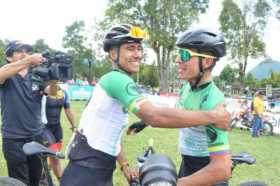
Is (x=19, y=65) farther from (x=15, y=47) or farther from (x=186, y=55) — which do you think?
(x=186, y=55)

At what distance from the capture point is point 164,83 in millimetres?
48250

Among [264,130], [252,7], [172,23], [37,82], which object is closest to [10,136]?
[37,82]

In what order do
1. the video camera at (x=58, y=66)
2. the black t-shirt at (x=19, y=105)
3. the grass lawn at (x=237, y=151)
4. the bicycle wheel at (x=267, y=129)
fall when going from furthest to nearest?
the bicycle wheel at (x=267, y=129) → the grass lawn at (x=237, y=151) → the black t-shirt at (x=19, y=105) → the video camera at (x=58, y=66)

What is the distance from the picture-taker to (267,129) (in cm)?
2006

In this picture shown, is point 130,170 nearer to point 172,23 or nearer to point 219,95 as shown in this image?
point 219,95

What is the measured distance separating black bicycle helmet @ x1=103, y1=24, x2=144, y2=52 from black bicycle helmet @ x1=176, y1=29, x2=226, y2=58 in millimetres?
283

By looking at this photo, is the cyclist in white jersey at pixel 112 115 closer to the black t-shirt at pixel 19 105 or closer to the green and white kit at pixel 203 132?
the green and white kit at pixel 203 132

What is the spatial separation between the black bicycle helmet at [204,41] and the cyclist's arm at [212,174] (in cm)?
68

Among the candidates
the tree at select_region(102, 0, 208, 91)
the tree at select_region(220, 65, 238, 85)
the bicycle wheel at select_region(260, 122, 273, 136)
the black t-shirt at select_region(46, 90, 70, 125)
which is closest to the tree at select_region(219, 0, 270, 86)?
the tree at select_region(102, 0, 208, 91)

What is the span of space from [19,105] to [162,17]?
43.6 m

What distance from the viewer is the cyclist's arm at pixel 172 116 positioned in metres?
2.42

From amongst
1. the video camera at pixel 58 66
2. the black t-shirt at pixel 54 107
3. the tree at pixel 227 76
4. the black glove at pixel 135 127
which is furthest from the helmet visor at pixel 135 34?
the tree at pixel 227 76

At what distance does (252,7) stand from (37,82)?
164 ft

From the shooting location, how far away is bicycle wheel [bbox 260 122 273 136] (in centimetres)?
1989
